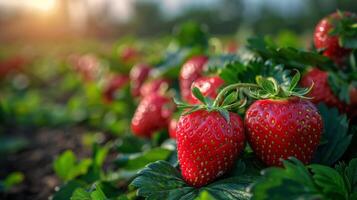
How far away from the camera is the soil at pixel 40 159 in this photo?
219 centimetres

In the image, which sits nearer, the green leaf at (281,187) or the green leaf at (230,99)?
the green leaf at (281,187)

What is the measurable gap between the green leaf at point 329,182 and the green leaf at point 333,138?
0.80ft

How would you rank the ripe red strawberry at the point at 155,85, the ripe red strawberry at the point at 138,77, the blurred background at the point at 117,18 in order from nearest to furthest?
the ripe red strawberry at the point at 155,85 < the ripe red strawberry at the point at 138,77 < the blurred background at the point at 117,18

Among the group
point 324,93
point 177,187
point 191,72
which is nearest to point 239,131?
point 177,187

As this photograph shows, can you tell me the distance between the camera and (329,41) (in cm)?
155

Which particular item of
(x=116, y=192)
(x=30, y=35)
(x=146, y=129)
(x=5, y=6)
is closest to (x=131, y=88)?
(x=146, y=129)

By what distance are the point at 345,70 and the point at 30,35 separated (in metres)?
22.6

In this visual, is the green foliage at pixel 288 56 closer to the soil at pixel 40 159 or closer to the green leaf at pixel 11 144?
the soil at pixel 40 159

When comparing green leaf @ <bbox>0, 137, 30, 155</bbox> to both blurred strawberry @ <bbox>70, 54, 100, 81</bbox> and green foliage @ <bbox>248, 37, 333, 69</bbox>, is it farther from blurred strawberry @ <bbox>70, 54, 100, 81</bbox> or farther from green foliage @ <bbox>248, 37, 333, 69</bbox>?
green foliage @ <bbox>248, 37, 333, 69</bbox>

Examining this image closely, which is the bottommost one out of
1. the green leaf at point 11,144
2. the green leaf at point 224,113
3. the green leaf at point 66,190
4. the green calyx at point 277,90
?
the green leaf at point 11,144

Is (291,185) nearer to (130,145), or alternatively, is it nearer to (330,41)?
(330,41)

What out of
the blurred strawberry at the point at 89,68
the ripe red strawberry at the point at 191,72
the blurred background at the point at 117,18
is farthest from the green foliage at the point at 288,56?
the blurred background at the point at 117,18

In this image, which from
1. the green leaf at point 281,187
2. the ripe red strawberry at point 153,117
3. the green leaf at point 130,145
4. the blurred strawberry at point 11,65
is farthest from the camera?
the blurred strawberry at point 11,65

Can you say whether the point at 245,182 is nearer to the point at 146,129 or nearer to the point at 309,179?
the point at 309,179
